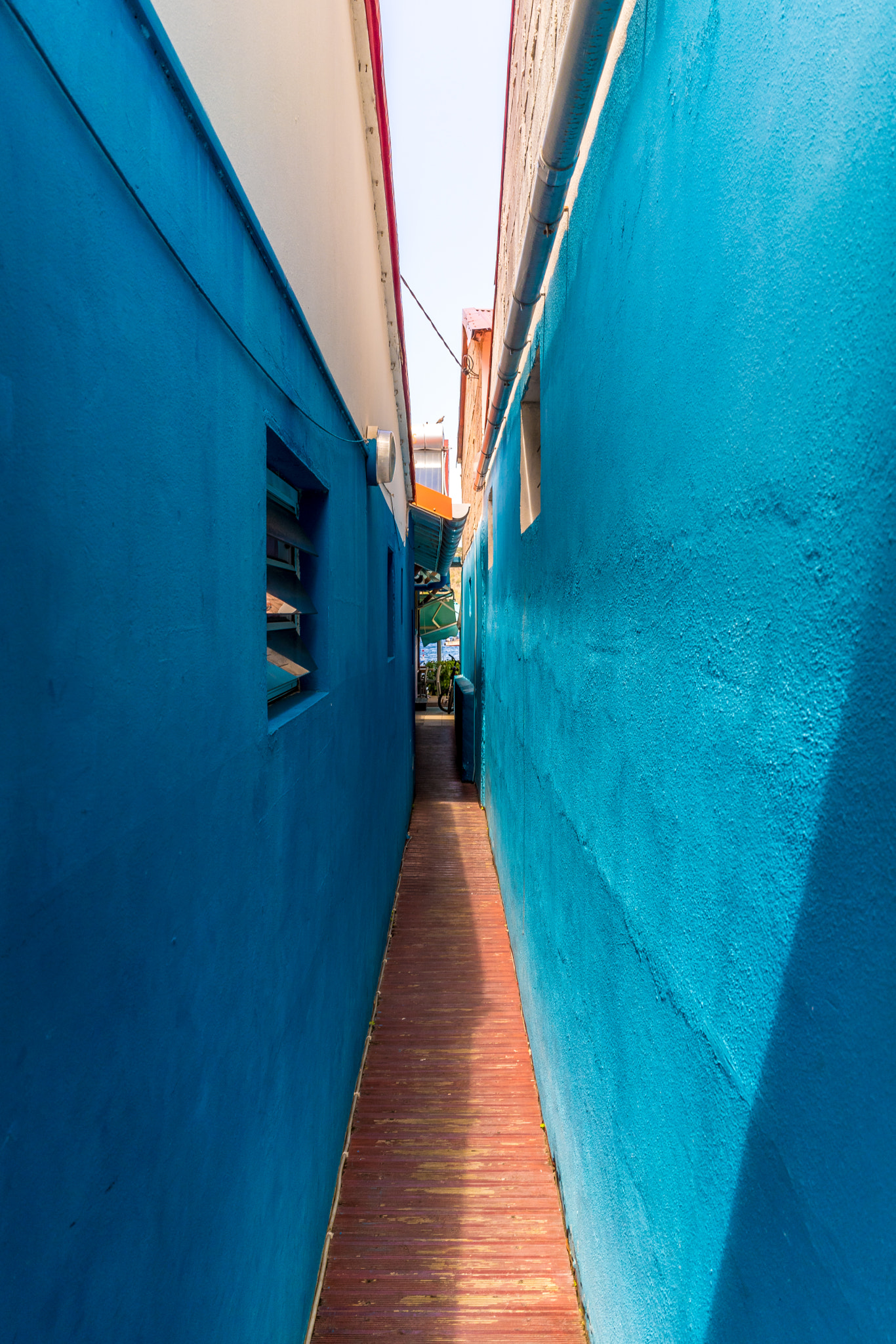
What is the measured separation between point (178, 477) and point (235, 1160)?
156 centimetres

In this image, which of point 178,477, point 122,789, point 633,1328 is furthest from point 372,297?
point 633,1328

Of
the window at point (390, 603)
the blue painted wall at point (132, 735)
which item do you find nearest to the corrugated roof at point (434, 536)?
the window at point (390, 603)

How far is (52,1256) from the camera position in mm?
812

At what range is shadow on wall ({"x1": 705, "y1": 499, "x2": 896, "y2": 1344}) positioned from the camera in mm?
745

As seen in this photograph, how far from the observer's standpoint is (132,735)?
105 centimetres

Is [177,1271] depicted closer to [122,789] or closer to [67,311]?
[122,789]

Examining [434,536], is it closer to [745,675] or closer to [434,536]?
[434,536]

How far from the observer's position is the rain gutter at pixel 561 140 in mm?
2035

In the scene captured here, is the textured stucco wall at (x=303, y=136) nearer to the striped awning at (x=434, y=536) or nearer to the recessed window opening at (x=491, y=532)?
the recessed window opening at (x=491, y=532)

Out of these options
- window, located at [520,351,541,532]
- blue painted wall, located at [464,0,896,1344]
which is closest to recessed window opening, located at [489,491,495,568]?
window, located at [520,351,541,532]

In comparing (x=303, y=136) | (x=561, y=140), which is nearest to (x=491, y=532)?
(x=561, y=140)

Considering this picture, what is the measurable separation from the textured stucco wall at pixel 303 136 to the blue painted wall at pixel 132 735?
0.21m

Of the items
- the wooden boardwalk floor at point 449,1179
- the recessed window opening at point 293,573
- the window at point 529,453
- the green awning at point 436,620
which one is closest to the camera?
the recessed window opening at point 293,573

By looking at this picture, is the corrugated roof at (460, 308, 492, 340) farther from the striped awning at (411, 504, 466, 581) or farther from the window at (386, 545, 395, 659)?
the window at (386, 545, 395, 659)
